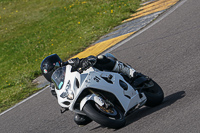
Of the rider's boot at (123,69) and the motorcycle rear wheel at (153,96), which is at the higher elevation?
the rider's boot at (123,69)

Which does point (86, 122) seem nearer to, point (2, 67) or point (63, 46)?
point (63, 46)

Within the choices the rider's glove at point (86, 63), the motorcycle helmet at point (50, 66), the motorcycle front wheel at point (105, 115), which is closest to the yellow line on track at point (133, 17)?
the motorcycle helmet at point (50, 66)

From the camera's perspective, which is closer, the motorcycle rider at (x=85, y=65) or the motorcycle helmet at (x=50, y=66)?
the motorcycle rider at (x=85, y=65)

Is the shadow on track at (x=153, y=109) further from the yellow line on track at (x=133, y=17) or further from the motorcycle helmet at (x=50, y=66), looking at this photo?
the yellow line on track at (x=133, y=17)

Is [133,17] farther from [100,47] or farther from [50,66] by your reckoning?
[50,66]

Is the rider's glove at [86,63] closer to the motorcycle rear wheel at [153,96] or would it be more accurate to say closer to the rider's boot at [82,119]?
A: the rider's boot at [82,119]

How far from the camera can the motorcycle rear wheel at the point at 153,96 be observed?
570 centimetres

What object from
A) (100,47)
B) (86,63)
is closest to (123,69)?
(86,63)

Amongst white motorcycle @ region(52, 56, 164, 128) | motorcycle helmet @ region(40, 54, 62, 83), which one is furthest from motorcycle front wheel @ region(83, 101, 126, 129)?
motorcycle helmet @ region(40, 54, 62, 83)

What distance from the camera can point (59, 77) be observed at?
541cm

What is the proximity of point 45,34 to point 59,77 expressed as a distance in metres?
11.4

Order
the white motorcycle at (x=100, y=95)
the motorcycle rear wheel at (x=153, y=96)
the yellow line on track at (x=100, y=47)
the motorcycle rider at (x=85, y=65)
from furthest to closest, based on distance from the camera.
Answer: the yellow line on track at (x=100, y=47)
the motorcycle rear wheel at (x=153, y=96)
the motorcycle rider at (x=85, y=65)
the white motorcycle at (x=100, y=95)

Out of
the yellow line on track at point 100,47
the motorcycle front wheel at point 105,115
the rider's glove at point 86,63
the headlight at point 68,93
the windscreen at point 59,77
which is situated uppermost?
the rider's glove at point 86,63

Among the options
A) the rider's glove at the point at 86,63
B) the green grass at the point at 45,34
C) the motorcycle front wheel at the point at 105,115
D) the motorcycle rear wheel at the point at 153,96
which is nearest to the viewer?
the motorcycle front wheel at the point at 105,115
